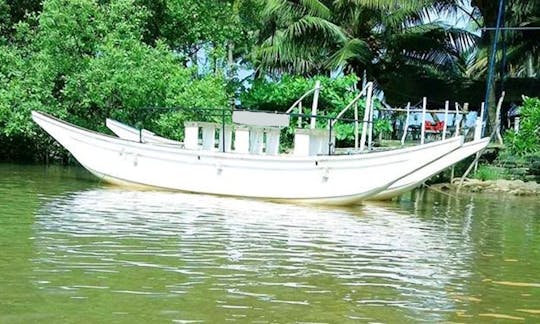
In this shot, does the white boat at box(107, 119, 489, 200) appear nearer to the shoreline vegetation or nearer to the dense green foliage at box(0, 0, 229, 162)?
the shoreline vegetation

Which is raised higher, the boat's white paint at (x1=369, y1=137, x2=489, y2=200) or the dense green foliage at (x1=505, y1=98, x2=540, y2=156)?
the dense green foliage at (x1=505, y1=98, x2=540, y2=156)

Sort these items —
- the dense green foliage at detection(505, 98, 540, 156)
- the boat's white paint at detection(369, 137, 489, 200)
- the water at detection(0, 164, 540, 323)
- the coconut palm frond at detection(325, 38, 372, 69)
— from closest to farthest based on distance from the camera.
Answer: the water at detection(0, 164, 540, 323) → the boat's white paint at detection(369, 137, 489, 200) → the dense green foliage at detection(505, 98, 540, 156) → the coconut palm frond at detection(325, 38, 372, 69)

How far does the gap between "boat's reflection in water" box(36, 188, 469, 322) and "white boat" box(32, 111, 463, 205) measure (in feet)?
4.69

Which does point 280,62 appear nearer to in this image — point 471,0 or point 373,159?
point 471,0

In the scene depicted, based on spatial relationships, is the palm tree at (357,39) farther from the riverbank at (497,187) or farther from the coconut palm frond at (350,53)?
the riverbank at (497,187)

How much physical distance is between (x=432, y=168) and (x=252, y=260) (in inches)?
336

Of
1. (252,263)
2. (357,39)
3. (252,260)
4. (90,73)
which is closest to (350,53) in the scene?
(357,39)

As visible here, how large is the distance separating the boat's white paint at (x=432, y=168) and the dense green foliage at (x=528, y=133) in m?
7.87

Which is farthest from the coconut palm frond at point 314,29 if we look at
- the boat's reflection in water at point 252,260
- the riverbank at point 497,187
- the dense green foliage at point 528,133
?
the boat's reflection in water at point 252,260

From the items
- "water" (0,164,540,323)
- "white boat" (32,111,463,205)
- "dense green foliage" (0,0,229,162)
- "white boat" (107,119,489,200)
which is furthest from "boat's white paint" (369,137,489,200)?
"dense green foliage" (0,0,229,162)

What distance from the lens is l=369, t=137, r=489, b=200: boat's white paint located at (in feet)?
51.4

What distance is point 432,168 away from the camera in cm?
1655

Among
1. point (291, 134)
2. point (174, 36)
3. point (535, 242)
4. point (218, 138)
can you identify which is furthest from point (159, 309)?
point (174, 36)

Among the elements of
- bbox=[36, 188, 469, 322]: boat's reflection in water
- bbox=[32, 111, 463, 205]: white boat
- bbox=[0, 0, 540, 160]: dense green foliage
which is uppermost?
bbox=[0, 0, 540, 160]: dense green foliage
